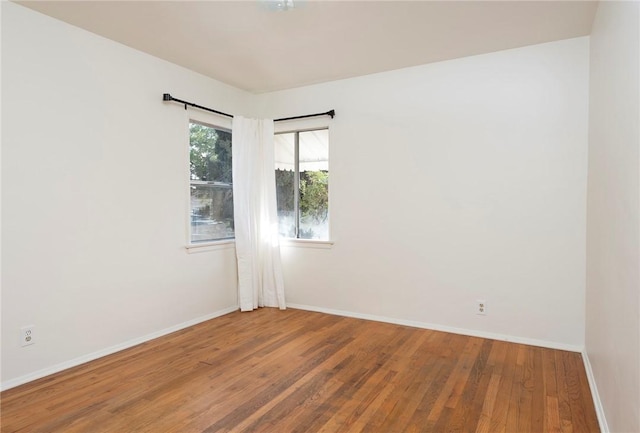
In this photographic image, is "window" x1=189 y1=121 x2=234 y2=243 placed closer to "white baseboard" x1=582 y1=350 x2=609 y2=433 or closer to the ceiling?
the ceiling

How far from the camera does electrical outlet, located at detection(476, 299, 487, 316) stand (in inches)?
136

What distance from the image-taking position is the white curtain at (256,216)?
4.29 meters

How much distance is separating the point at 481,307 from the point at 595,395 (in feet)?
3.93

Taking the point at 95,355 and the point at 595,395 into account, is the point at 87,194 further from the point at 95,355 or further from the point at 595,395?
the point at 595,395

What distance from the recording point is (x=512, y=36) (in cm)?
307

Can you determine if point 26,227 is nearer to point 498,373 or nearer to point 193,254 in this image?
point 193,254

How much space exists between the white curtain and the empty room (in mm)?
26

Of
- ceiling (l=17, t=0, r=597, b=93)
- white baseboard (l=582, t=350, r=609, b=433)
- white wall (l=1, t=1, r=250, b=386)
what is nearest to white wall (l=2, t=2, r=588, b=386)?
white wall (l=1, t=1, r=250, b=386)

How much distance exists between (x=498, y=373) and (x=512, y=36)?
2621 millimetres

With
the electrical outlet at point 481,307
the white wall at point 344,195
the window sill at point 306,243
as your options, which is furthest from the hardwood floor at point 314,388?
the window sill at point 306,243

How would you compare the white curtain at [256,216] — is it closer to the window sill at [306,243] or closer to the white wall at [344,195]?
the window sill at [306,243]

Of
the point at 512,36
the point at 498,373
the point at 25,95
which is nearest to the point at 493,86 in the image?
the point at 512,36

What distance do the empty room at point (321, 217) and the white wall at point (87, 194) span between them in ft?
0.05

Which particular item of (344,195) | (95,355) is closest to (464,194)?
(344,195)
